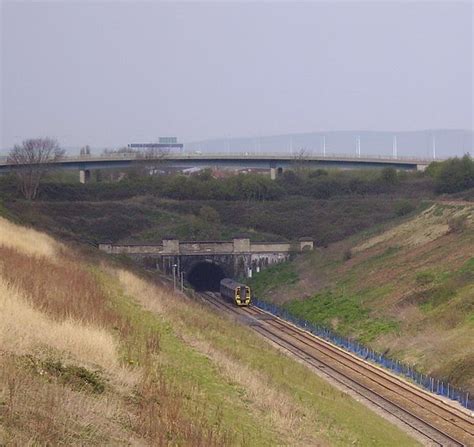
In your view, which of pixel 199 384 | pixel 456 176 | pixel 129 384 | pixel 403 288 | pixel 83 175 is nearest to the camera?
pixel 129 384

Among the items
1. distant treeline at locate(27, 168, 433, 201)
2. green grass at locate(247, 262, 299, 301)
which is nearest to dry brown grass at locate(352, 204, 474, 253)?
green grass at locate(247, 262, 299, 301)

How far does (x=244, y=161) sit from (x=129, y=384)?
339 ft

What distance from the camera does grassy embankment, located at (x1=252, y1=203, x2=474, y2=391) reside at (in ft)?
131

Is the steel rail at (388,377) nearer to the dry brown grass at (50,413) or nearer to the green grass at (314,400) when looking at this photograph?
the green grass at (314,400)

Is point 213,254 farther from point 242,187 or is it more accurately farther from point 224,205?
point 242,187

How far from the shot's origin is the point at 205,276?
8181 cm

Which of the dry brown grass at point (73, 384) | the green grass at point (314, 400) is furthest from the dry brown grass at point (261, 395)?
the dry brown grass at point (73, 384)

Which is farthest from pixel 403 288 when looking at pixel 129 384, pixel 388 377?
pixel 129 384

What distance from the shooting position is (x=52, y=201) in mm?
94875

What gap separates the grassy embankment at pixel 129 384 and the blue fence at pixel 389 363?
694 cm

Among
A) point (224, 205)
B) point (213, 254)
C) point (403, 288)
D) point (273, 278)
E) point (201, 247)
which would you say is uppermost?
point (224, 205)

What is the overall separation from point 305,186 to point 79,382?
93.2 m

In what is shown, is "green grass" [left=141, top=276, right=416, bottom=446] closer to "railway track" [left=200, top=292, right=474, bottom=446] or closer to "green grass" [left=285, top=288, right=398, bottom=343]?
"railway track" [left=200, top=292, right=474, bottom=446]

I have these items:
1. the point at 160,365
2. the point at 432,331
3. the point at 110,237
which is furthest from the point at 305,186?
the point at 160,365
